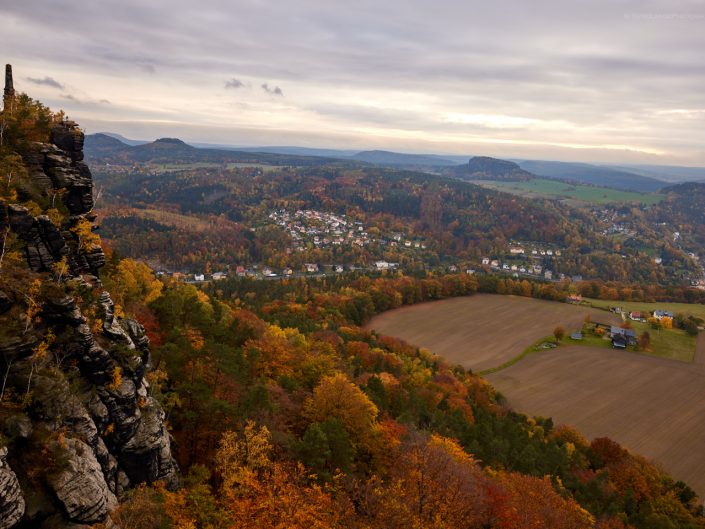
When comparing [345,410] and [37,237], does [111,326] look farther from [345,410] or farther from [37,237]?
[345,410]

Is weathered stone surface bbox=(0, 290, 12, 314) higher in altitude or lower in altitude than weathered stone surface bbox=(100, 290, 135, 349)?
higher

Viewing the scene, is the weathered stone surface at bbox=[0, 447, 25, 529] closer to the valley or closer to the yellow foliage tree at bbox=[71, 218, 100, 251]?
the yellow foliage tree at bbox=[71, 218, 100, 251]

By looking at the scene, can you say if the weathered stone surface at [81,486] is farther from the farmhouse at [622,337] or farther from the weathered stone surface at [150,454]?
the farmhouse at [622,337]

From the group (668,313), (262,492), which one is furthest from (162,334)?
(668,313)

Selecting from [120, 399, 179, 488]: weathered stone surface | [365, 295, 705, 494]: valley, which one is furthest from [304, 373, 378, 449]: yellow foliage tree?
[365, 295, 705, 494]: valley

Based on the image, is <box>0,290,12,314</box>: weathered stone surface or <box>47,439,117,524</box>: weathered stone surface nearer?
<box>47,439,117,524</box>: weathered stone surface

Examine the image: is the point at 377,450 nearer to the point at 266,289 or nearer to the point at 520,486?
the point at 520,486
